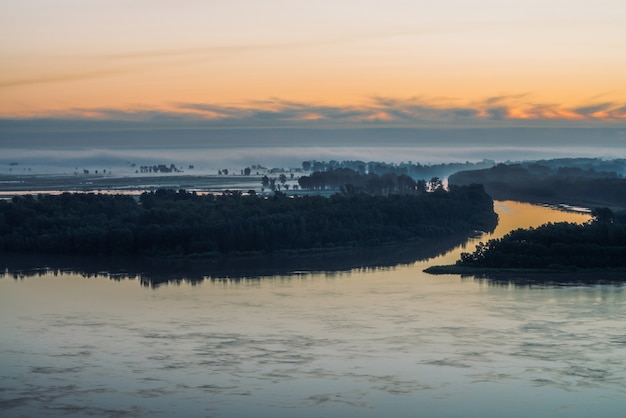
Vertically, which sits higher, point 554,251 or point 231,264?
point 554,251

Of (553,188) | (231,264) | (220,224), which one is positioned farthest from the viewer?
(553,188)

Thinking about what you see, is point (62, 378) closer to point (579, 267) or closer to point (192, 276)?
point (192, 276)

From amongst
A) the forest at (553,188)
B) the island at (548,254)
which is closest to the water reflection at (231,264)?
the island at (548,254)

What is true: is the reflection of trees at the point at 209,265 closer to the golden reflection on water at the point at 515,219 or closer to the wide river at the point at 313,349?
the golden reflection on water at the point at 515,219

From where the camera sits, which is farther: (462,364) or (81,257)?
(81,257)

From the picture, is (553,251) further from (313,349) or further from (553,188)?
(553,188)

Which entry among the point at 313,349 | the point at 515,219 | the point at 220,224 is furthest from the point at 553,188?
the point at 313,349

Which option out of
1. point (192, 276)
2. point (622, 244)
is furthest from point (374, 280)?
point (622, 244)

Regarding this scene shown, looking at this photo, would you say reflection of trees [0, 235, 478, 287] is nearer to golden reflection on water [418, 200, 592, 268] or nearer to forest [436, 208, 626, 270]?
golden reflection on water [418, 200, 592, 268]
